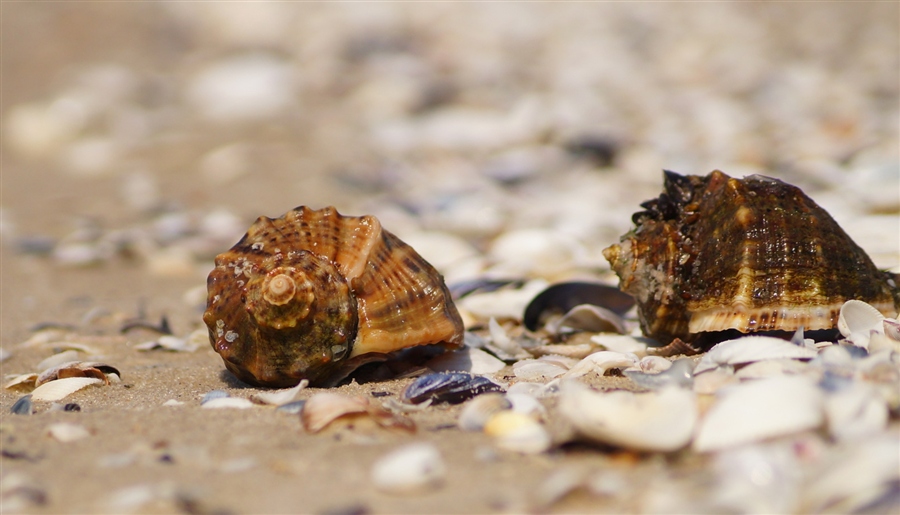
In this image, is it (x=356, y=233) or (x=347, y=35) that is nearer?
(x=356, y=233)

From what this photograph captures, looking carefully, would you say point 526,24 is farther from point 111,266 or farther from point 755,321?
point 755,321

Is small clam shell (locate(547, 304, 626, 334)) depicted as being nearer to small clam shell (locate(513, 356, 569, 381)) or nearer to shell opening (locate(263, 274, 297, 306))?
small clam shell (locate(513, 356, 569, 381))

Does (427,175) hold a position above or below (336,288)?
above

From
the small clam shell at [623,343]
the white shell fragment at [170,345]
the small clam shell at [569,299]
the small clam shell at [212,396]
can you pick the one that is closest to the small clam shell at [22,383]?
the white shell fragment at [170,345]

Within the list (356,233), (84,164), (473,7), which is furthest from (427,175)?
(473,7)

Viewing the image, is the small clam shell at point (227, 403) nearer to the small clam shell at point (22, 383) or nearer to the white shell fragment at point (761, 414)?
the small clam shell at point (22, 383)

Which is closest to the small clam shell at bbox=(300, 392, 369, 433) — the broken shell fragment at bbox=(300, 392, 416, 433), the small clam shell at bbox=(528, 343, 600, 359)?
the broken shell fragment at bbox=(300, 392, 416, 433)
